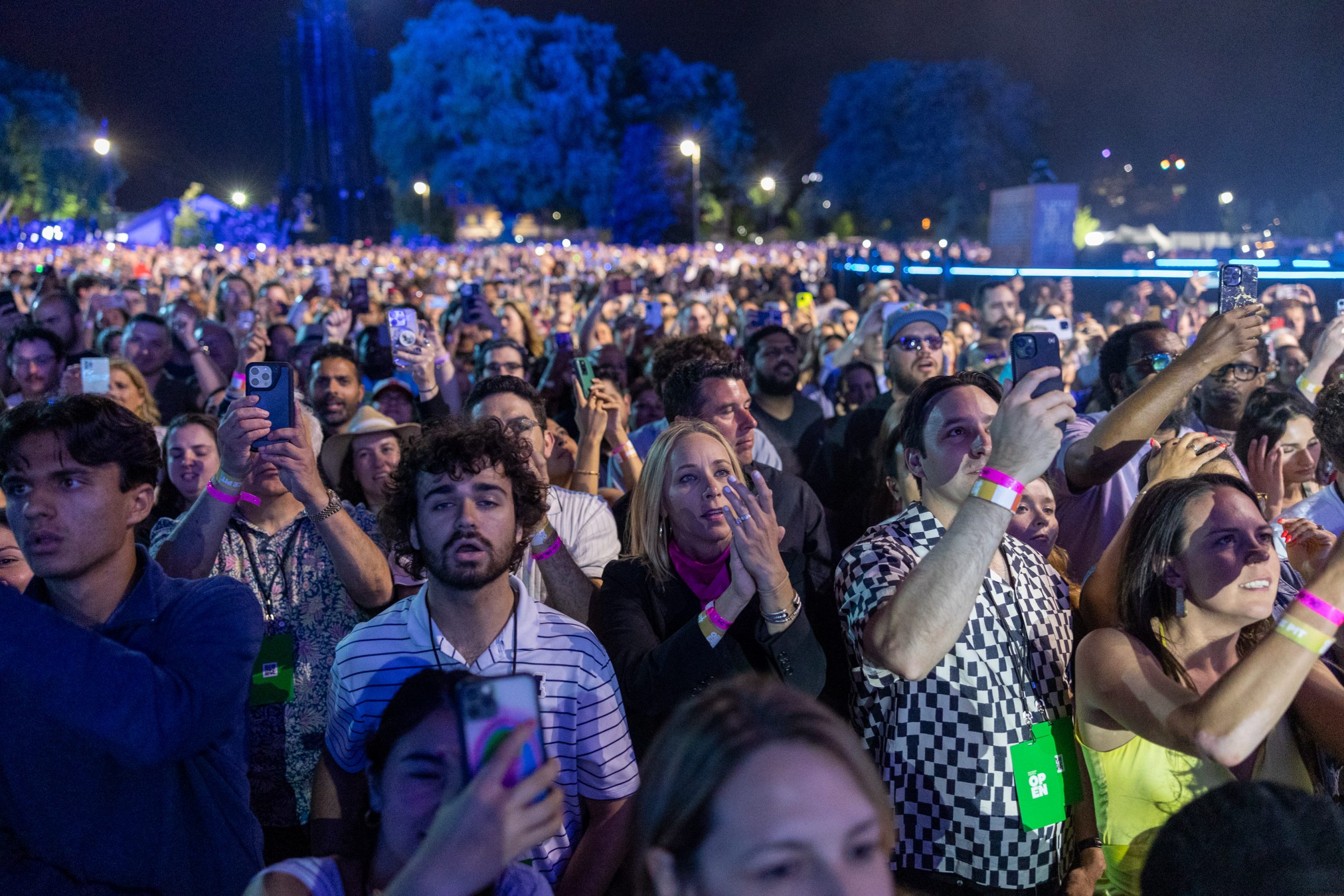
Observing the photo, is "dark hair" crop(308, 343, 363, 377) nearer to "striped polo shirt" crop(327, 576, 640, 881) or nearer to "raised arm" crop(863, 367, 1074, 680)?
"striped polo shirt" crop(327, 576, 640, 881)

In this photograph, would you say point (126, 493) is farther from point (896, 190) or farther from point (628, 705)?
point (896, 190)

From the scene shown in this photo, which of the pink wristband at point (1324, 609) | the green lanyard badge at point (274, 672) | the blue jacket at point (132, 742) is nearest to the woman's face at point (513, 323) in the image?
the green lanyard badge at point (274, 672)

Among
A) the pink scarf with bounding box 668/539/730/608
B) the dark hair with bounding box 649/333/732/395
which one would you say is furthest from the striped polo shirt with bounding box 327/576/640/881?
the dark hair with bounding box 649/333/732/395

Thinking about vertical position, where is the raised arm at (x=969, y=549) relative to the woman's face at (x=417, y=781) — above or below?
above

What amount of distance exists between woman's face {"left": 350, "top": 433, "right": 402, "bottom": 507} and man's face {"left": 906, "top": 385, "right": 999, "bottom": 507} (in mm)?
2223

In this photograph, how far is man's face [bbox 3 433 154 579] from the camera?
7.06 ft

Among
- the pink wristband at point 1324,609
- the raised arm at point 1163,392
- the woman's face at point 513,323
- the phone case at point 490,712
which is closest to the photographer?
the phone case at point 490,712

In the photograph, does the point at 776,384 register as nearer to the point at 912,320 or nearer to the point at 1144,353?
the point at 912,320

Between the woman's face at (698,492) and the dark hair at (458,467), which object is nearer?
the dark hair at (458,467)

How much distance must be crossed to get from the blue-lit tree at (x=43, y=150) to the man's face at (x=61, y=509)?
69573mm

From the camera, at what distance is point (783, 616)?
2609 millimetres

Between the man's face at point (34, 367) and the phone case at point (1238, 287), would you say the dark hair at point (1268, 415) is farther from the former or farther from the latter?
the man's face at point (34, 367)

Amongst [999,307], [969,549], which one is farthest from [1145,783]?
[999,307]

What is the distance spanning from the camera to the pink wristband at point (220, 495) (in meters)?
3.01
